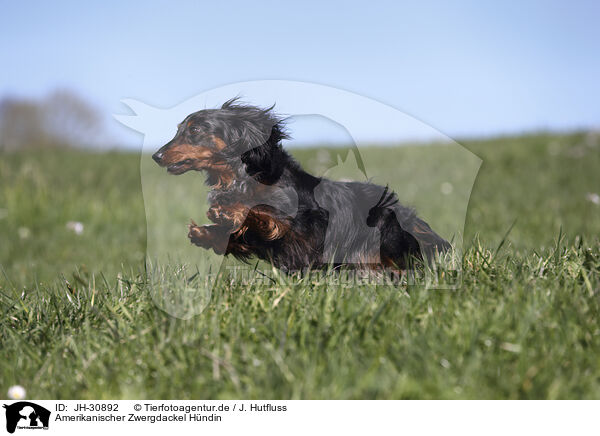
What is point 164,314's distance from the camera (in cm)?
276

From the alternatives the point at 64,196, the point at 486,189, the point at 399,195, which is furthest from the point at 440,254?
the point at 64,196

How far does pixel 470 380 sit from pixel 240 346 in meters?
1.05

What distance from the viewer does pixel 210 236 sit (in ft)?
8.48

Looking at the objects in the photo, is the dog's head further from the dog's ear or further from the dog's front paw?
the dog's front paw

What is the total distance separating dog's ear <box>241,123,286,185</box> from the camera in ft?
8.36

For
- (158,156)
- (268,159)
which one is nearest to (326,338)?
(268,159)
